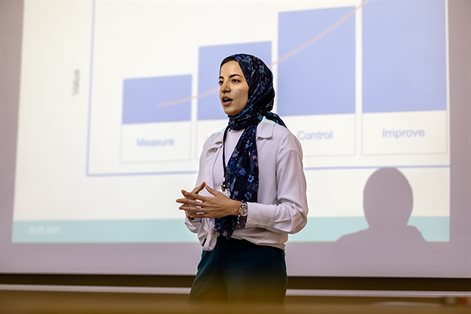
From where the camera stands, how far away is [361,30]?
276 cm

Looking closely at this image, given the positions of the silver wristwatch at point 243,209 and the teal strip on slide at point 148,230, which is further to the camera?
the teal strip on slide at point 148,230

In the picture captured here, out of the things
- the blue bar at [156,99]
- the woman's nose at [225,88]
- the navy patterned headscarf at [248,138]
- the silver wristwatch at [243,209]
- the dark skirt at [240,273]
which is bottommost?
the dark skirt at [240,273]

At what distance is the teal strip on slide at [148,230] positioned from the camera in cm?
259

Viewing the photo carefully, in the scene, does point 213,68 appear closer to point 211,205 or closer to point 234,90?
point 234,90

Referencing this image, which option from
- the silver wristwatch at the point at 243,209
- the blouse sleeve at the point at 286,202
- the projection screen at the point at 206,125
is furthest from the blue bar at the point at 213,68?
the silver wristwatch at the point at 243,209

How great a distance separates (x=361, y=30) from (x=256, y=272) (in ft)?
5.20

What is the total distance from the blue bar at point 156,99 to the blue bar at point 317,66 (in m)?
0.46

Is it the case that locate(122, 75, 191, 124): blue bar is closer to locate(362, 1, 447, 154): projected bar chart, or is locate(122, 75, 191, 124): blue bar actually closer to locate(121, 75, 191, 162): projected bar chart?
locate(121, 75, 191, 162): projected bar chart

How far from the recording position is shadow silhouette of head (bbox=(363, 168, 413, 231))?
103 inches

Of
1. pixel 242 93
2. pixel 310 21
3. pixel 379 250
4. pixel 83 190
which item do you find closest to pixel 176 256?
pixel 83 190

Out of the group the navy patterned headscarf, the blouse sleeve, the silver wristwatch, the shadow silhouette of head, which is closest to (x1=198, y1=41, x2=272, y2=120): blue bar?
the shadow silhouette of head

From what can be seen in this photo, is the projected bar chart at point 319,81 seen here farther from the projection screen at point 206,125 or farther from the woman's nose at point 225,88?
the woman's nose at point 225,88

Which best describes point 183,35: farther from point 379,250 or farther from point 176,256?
point 379,250

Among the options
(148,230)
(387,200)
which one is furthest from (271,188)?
(148,230)
